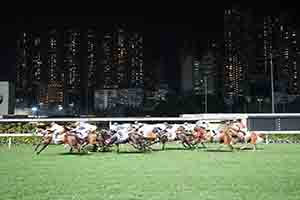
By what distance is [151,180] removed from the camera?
372 cm

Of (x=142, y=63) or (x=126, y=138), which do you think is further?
(x=142, y=63)

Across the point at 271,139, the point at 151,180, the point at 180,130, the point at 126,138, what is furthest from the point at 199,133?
the point at 151,180

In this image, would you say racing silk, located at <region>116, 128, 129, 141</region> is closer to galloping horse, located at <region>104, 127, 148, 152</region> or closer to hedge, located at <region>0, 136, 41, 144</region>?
galloping horse, located at <region>104, 127, 148, 152</region>

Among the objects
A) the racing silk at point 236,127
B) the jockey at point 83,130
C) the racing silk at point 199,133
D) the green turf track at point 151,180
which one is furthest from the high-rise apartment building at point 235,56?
the green turf track at point 151,180

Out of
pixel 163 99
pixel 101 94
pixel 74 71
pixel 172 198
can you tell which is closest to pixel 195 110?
pixel 163 99

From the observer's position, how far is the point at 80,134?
681cm

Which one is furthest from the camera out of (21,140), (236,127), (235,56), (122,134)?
(235,56)

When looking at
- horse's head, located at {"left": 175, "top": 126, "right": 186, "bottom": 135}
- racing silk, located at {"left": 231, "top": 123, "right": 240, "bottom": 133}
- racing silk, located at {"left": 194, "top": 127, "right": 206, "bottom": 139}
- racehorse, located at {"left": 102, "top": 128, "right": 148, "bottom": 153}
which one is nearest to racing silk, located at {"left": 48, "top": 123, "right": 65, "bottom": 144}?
racehorse, located at {"left": 102, "top": 128, "right": 148, "bottom": 153}

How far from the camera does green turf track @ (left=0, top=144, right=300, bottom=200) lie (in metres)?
3.01

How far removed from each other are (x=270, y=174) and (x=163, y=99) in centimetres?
1488

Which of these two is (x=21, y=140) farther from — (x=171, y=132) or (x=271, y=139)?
(x=271, y=139)

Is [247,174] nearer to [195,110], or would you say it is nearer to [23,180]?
[23,180]

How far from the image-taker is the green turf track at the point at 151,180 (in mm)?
3014

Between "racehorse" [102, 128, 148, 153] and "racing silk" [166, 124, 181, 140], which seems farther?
"racing silk" [166, 124, 181, 140]
